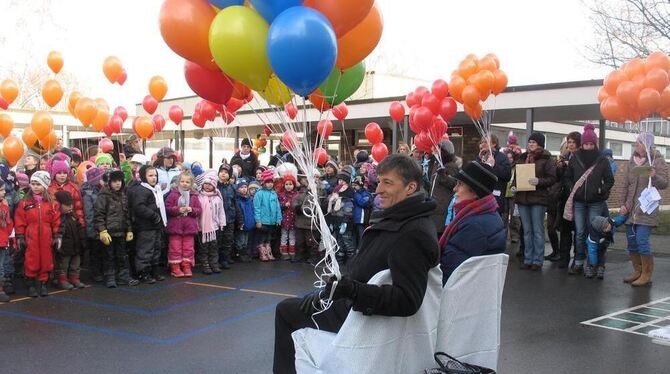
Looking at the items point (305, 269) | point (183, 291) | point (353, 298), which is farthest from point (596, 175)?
point (353, 298)

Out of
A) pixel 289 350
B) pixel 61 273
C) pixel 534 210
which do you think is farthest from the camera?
pixel 534 210

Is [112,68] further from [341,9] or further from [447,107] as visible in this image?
[341,9]

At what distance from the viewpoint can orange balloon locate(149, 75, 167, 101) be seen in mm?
15219

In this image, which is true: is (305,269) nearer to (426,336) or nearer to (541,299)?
(541,299)

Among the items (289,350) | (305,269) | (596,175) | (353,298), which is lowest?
(305,269)

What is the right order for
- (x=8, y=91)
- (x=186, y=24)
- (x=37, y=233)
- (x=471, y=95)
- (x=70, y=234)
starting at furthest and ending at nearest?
(x=8, y=91) → (x=471, y=95) → (x=70, y=234) → (x=37, y=233) → (x=186, y=24)

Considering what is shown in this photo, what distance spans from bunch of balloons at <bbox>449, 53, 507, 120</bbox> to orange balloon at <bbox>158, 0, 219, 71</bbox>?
7.09m

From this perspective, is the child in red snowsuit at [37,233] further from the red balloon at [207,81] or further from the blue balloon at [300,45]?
the blue balloon at [300,45]

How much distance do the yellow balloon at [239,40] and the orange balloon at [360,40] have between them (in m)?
0.83

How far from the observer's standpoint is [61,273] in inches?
298

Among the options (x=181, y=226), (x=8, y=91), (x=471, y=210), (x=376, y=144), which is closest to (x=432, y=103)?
(x=376, y=144)

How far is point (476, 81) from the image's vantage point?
10500 millimetres

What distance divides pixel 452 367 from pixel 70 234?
6071mm

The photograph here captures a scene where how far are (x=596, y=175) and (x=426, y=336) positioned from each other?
6.23 meters
